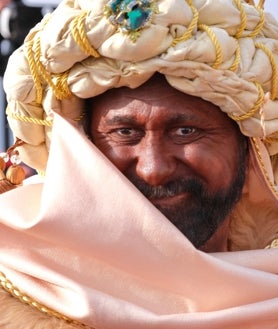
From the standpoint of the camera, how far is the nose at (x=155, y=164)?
8.45 ft

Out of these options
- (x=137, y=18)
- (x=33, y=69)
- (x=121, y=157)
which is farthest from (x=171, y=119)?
(x=33, y=69)

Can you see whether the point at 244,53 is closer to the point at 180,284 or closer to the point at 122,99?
the point at 122,99

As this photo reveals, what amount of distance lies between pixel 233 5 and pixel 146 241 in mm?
677

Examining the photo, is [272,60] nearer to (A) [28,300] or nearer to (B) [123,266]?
(B) [123,266]

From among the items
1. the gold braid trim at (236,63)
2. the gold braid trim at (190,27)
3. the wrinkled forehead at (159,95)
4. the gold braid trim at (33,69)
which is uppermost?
the gold braid trim at (190,27)

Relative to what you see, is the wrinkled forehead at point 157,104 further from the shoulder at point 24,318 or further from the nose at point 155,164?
the shoulder at point 24,318

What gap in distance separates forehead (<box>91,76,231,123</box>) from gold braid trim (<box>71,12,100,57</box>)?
0.47ft

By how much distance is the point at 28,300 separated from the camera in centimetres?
244

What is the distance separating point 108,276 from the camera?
244cm

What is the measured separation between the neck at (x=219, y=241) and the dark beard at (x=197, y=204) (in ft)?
0.11

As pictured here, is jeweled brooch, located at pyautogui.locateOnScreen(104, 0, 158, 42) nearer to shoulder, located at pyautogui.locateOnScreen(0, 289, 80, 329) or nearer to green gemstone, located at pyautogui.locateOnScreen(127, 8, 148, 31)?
green gemstone, located at pyautogui.locateOnScreen(127, 8, 148, 31)

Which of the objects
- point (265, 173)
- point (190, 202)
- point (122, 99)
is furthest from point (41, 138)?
point (265, 173)

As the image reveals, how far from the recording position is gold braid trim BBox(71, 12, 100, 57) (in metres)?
2.58

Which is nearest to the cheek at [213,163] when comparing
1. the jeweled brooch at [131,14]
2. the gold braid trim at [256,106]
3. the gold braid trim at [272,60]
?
the gold braid trim at [256,106]
